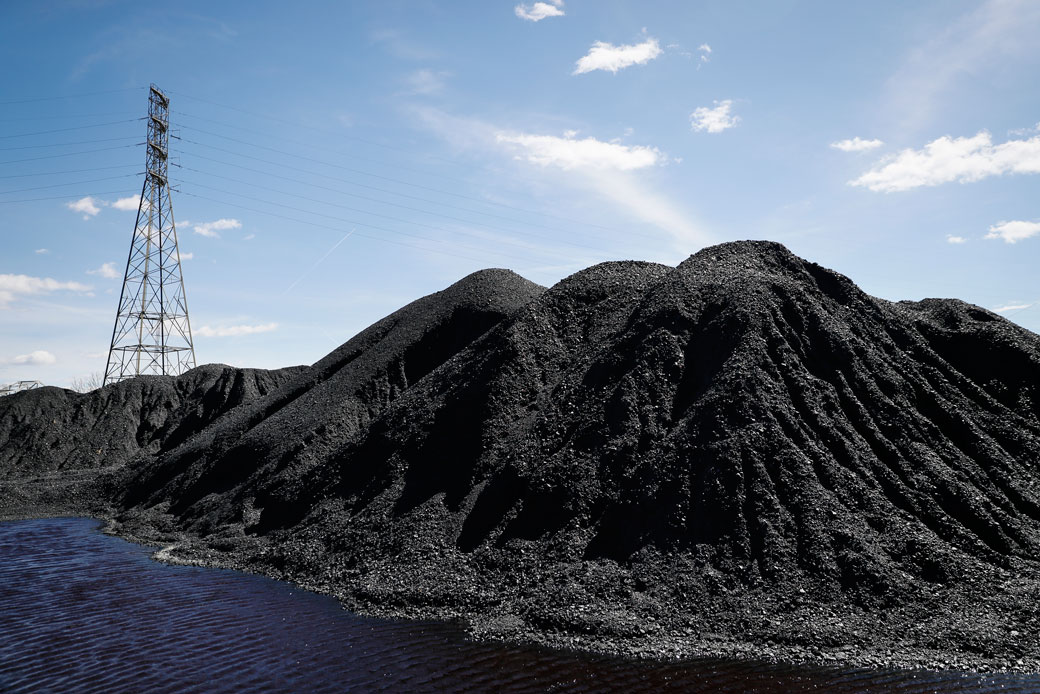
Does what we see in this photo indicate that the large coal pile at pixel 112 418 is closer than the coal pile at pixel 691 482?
No

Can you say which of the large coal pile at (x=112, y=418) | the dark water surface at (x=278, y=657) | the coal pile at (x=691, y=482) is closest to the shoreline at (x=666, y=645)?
the coal pile at (x=691, y=482)

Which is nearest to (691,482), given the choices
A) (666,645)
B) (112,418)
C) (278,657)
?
(666,645)

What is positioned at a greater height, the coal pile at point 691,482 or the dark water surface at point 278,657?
the coal pile at point 691,482

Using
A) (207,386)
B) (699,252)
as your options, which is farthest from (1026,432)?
(207,386)

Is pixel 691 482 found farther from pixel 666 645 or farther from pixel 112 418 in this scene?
pixel 112 418

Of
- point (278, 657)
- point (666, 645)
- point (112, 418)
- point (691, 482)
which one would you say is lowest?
point (278, 657)

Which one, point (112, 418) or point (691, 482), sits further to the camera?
point (112, 418)

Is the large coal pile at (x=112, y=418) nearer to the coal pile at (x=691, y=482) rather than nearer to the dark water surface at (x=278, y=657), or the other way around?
the coal pile at (x=691, y=482)
